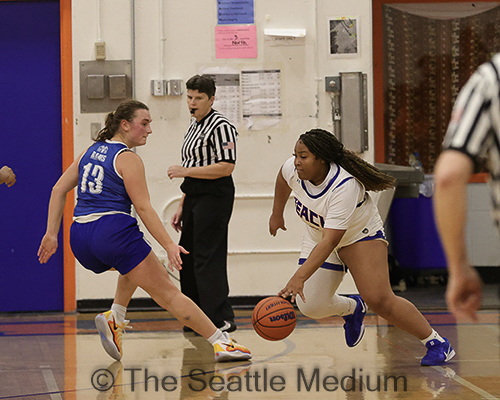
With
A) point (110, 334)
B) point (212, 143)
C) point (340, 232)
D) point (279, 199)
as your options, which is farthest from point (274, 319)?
point (212, 143)

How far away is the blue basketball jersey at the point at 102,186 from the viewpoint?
4070 mm

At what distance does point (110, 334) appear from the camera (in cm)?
443

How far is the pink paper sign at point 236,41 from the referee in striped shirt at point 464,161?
191 inches

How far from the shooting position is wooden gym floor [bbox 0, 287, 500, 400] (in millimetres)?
3689

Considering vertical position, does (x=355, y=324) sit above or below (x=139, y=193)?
below

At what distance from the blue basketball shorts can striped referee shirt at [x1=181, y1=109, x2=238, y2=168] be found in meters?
1.21

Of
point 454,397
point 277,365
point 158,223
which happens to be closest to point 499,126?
point 454,397

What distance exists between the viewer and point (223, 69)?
256 inches

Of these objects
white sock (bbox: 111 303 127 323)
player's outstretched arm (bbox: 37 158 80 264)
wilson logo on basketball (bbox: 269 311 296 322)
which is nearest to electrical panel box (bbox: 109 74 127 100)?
player's outstretched arm (bbox: 37 158 80 264)

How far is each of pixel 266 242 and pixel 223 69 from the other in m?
1.73

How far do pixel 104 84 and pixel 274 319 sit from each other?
3.44 metres

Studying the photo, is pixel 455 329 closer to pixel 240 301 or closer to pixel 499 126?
pixel 240 301

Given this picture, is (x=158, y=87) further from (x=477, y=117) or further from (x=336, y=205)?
(x=477, y=117)

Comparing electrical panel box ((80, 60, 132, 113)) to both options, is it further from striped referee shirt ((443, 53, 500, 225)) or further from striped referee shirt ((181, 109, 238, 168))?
striped referee shirt ((443, 53, 500, 225))
